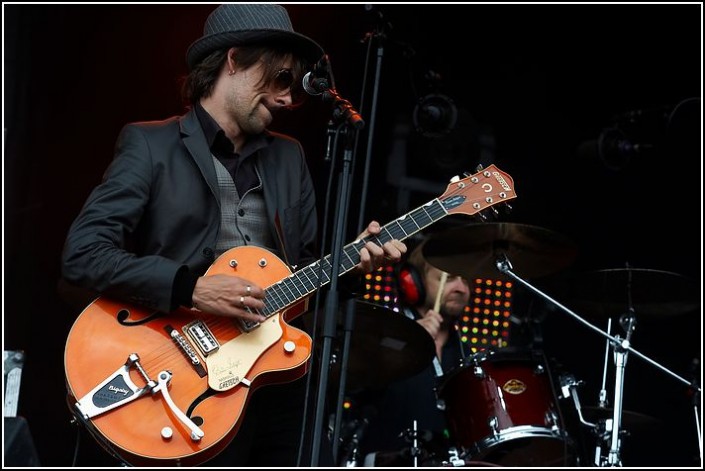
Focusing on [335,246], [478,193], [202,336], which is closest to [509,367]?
[478,193]

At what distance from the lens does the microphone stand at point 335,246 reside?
268cm

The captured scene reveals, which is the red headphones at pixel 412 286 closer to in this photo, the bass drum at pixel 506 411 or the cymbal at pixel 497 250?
the cymbal at pixel 497 250

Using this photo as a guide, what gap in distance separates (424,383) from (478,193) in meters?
2.14

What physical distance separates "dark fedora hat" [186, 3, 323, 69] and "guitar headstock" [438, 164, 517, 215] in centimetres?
66

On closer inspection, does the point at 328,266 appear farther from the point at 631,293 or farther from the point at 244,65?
the point at 631,293

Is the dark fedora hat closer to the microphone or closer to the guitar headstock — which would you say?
the microphone

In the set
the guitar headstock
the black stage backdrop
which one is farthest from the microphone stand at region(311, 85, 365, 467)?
the black stage backdrop

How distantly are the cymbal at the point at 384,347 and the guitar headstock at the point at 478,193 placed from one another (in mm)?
1128

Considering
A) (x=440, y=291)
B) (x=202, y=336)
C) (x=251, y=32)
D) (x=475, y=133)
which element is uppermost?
(x=475, y=133)

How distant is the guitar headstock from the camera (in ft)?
11.6

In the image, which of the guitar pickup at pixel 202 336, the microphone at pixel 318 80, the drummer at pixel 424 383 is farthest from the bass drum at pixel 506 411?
the microphone at pixel 318 80

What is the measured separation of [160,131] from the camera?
347cm

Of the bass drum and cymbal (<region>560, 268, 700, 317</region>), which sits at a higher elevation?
cymbal (<region>560, 268, 700, 317</region>)

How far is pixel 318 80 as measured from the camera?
9.69 feet
